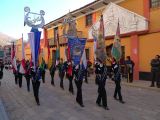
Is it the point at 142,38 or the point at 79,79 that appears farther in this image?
the point at 142,38

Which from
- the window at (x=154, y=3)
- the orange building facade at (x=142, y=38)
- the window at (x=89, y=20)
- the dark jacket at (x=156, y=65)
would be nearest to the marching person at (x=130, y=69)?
the orange building facade at (x=142, y=38)

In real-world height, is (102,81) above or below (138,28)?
below

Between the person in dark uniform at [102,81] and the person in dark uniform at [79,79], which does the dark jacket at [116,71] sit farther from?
the person in dark uniform at [79,79]

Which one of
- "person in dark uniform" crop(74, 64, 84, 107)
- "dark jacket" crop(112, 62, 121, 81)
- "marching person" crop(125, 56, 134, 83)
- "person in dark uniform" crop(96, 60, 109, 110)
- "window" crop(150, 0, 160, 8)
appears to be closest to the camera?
"person in dark uniform" crop(96, 60, 109, 110)

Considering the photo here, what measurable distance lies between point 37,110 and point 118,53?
4.70 meters

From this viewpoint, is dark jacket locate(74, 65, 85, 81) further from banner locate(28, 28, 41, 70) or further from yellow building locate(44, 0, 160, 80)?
yellow building locate(44, 0, 160, 80)

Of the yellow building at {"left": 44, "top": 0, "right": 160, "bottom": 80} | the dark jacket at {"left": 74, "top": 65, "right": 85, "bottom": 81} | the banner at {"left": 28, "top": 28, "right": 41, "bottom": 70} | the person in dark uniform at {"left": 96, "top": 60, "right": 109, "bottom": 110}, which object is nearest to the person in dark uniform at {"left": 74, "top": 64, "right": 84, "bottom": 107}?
the dark jacket at {"left": 74, "top": 65, "right": 85, "bottom": 81}

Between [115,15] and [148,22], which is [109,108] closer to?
[148,22]

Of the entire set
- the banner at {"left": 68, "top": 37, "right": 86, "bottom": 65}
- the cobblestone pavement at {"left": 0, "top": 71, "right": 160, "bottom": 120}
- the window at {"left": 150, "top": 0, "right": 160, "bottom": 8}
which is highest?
the window at {"left": 150, "top": 0, "right": 160, "bottom": 8}

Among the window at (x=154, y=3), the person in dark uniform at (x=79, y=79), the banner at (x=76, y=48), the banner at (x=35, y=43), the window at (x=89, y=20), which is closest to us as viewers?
the person in dark uniform at (x=79, y=79)

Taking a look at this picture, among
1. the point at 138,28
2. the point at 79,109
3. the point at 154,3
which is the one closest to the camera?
the point at 79,109

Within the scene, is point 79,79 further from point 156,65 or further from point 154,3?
point 154,3

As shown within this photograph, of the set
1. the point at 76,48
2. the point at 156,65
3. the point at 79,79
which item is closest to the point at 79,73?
the point at 79,79

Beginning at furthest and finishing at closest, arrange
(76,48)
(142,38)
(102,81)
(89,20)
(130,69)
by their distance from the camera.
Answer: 1. (89,20)
2. (142,38)
3. (130,69)
4. (76,48)
5. (102,81)
